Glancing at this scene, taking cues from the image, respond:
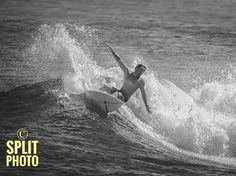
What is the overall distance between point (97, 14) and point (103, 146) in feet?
108

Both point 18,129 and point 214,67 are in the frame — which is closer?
point 18,129

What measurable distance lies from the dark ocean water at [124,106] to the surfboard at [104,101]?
0.34m

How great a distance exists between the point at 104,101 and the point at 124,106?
1950 millimetres

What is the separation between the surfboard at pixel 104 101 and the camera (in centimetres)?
1397

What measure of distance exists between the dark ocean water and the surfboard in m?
0.34

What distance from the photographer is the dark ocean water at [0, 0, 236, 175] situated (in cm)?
1189

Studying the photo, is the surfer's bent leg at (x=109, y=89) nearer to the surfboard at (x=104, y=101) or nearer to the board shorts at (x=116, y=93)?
the board shorts at (x=116, y=93)

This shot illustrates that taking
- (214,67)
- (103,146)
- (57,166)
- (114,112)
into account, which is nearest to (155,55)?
(214,67)

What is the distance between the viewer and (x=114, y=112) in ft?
49.6

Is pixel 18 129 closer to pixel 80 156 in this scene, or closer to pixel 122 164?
pixel 80 156

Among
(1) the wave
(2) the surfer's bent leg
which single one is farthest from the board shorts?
(1) the wave

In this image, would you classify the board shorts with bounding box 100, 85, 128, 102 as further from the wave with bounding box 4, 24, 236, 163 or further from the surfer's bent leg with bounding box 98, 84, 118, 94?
the wave with bounding box 4, 24, 236, 163

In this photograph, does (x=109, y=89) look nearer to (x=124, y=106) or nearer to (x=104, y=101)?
(x=104, y=101)

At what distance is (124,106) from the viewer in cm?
1594
